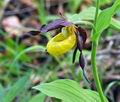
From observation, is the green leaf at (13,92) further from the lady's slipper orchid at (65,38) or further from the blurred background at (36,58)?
the lady's slipper orchid at (65,38)

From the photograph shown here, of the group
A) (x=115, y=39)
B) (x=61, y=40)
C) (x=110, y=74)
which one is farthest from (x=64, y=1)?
(x=61, y=40)

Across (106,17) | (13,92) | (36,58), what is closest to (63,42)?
(106,17)

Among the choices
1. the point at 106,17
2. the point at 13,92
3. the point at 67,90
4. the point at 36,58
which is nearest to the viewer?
the point at 106,17

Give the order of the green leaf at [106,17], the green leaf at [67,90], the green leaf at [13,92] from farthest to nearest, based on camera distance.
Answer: the green leaf at [13,92] < the green leaf at [67,90] < the green leaf at [106,17]

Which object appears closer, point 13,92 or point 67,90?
point 67,90

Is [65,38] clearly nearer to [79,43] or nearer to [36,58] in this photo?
Result: [79,43]

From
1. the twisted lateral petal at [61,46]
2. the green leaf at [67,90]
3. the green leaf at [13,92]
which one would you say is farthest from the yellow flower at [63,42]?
the green leaf at [13,92]

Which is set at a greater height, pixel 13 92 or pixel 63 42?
pixel 63 42

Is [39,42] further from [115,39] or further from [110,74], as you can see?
[110,74]

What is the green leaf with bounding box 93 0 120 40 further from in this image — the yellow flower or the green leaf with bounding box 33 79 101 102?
the green leaf with bounding box 33 79 101 102
